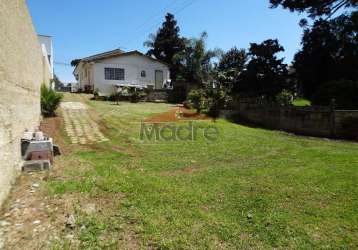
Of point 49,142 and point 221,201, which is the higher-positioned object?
point 49,142

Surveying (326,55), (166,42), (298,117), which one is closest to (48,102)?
(298,117)

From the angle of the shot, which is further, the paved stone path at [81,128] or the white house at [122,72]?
the white house at [122,72]

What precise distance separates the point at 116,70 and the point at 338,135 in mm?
20026

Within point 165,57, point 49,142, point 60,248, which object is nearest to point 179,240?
point 60,248

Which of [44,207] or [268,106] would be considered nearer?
[44,207]

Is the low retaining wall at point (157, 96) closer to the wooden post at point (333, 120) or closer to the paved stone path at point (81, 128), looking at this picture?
the paved stone path at point (81, 128)

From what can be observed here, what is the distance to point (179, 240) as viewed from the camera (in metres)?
3.60

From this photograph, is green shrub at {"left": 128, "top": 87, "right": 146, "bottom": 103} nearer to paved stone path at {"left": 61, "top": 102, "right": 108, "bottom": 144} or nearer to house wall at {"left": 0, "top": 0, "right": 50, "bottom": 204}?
paved stone path at {"left": 61, "top": 102, "right": 108, "bottom": 144}

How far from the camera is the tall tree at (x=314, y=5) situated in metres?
15.2

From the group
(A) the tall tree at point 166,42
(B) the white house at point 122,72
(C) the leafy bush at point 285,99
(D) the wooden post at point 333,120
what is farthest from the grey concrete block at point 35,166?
(A) the tall tree at point 166,42

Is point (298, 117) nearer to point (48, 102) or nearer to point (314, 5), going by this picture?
point (314, 5)

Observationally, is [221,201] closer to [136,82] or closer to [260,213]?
[260,213]

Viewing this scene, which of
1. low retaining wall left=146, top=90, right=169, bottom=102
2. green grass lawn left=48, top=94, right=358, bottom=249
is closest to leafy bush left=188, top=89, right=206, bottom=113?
low retaining wall left=146, top=90, right=169, bottom=102

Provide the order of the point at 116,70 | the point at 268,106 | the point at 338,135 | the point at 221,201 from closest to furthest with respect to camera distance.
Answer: the point at 221,201 → the point at 338,135 → the point at 268,106 → the point at 116,70
